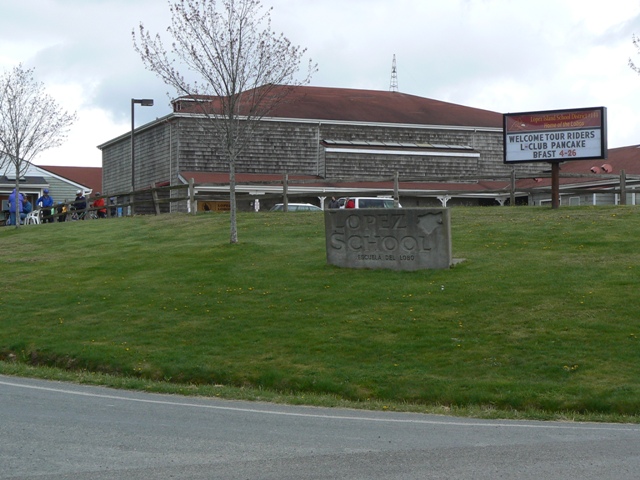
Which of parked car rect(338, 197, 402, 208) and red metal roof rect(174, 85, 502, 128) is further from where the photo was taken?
red metal roof rect(174, 85, 502, 128)

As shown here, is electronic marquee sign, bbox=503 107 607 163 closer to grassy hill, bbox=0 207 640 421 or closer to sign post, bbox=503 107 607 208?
sign post, bbox=503 107 607 208

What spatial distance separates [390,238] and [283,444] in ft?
36.1

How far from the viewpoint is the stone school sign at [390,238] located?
1809 centimetres

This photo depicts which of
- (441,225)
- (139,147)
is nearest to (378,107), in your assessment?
(139,147)

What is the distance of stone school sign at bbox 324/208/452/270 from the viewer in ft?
59.4

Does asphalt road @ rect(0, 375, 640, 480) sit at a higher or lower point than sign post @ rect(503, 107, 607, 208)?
lower

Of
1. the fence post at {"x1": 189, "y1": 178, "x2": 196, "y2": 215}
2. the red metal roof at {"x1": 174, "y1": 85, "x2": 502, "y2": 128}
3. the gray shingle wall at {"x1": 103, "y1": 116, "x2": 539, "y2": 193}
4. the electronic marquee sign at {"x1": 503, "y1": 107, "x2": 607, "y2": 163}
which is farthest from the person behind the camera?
the red metal roof at {"x1": 174, "y1": 85, "x2": 502, "y2": 128}

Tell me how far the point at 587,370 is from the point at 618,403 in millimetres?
1068

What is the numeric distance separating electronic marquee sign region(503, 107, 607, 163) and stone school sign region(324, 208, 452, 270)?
29.8 ft

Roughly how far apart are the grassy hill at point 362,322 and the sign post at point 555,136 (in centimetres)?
317

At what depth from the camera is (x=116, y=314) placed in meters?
16.5

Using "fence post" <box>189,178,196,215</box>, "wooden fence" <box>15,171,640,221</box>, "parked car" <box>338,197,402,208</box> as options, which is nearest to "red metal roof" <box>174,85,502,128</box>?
"wooden fence" <box>15,171,640,221</box>

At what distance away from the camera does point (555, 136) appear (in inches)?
1020

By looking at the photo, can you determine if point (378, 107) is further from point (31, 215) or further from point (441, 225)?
point (441, 225)
